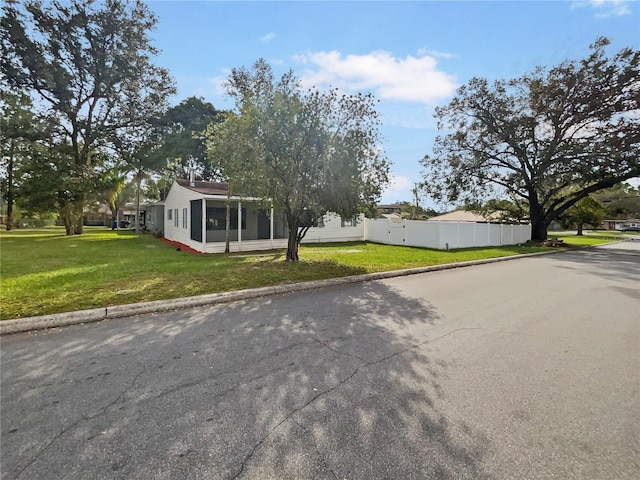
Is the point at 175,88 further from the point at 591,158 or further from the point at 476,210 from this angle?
the point at 591,158

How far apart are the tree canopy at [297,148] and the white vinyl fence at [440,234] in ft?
27.4

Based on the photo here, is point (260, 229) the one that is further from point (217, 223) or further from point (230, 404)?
point (230, 404)

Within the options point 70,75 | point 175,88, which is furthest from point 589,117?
point 70,75

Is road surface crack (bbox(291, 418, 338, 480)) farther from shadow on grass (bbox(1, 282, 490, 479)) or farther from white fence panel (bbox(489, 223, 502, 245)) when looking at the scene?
white fence panel (bbox(489, 223, 502, 245))

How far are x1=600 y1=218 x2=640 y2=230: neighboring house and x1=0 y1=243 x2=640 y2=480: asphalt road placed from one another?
86836 mm

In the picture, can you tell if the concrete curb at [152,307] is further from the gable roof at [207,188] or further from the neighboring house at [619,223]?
the neighboring house at [619,223]

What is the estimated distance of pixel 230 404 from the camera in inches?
98.7

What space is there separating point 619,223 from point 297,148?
9281 cm

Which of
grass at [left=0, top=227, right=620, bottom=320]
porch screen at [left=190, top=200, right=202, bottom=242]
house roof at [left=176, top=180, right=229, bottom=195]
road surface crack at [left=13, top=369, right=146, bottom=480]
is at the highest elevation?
house roof at [left=176, top=180, right=229, bottom=195]

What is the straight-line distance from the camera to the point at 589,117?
1933cm

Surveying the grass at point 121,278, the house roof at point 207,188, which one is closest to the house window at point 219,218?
the house roof at point 207,188

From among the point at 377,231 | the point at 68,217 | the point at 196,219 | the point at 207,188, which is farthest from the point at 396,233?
the point at 68,217

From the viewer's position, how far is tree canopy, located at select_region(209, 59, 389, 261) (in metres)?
8.17

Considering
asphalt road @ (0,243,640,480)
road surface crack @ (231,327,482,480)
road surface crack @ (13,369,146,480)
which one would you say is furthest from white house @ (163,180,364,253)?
road surface crack @ (13,369,146,480)
